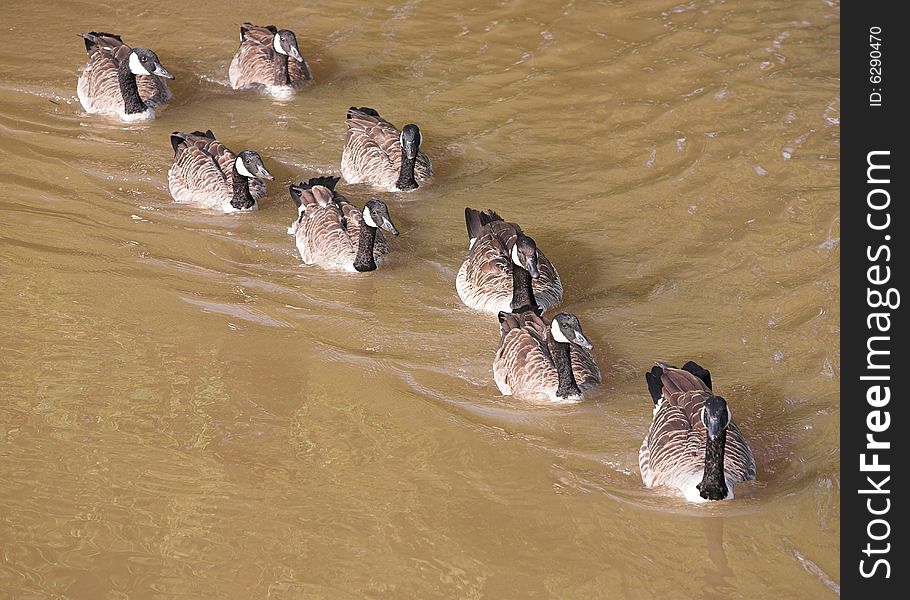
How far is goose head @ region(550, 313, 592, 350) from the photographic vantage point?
863 centimetres

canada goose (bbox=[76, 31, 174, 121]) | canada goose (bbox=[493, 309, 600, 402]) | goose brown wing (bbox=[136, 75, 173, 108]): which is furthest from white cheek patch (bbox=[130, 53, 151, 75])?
canada goose (bbox=[493, 309, 600, 402])

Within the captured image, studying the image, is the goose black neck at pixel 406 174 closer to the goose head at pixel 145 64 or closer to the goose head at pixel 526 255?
the goose head at pixel 526 255

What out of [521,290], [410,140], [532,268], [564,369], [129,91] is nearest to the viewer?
[564,369]

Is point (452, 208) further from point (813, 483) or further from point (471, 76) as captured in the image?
point (813, 483)

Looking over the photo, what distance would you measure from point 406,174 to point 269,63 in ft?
9.40

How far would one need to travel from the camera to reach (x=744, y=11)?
51.3 feet

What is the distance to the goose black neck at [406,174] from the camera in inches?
465

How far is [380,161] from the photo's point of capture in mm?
12062

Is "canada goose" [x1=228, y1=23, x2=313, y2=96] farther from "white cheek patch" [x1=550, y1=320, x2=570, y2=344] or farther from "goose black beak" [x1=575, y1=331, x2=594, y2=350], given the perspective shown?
"goose black beak" [x1=575, y1=331, x2=594, y2=350]

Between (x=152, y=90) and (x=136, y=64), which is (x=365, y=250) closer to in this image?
(x=136, y=64)

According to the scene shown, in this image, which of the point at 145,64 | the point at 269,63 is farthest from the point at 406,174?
the point at 145,64

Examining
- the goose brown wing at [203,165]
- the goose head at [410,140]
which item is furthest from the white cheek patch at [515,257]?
the goose brown wing at [203,165]

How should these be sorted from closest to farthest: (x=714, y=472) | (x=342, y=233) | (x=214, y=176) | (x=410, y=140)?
(x=714, y=472) → (x=342, y=233) → (x=410, y=140) → (x=214, y=176)
